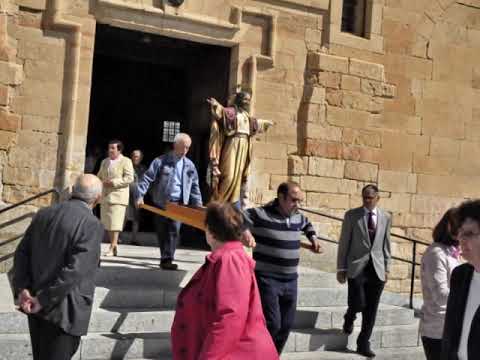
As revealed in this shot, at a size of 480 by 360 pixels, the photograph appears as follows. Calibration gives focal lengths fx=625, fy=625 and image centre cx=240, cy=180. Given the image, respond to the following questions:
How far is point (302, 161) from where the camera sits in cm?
1000

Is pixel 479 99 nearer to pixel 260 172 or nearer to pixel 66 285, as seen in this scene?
pixel 260 172

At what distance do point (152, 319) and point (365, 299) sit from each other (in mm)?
2221

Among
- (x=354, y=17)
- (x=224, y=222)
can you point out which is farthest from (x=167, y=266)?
(x=354, y=17)

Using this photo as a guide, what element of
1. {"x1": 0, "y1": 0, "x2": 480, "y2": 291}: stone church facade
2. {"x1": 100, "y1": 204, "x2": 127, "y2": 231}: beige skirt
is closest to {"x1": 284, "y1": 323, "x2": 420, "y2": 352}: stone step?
{"x1": 100, "y1": 204, "x2": 127, "y2": 231}: beige skirt

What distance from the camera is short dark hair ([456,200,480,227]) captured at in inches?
98.7

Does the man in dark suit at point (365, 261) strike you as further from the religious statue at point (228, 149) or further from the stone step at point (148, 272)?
the religious statue at point (228, 149)

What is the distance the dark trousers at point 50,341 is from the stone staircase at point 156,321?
1.48 metres

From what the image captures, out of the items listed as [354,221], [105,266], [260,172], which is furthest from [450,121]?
[105,266]

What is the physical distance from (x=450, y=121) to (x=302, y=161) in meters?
3.25

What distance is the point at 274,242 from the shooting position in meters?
5.32

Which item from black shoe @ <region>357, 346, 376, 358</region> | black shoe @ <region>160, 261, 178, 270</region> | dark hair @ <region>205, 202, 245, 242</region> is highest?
dark hair @ <region>205, 202, 245, 242</region>

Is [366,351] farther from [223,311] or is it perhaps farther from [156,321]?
[223,311]

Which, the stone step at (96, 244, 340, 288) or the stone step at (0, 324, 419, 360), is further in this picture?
the stone step at (96, 244, 340, 288)

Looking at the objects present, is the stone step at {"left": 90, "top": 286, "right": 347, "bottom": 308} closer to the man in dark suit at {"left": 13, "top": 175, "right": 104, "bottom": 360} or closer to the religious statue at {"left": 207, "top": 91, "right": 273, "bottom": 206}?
the religious statue at {"left": 207, "top": 91, "right": 273, "bottom": 206}
